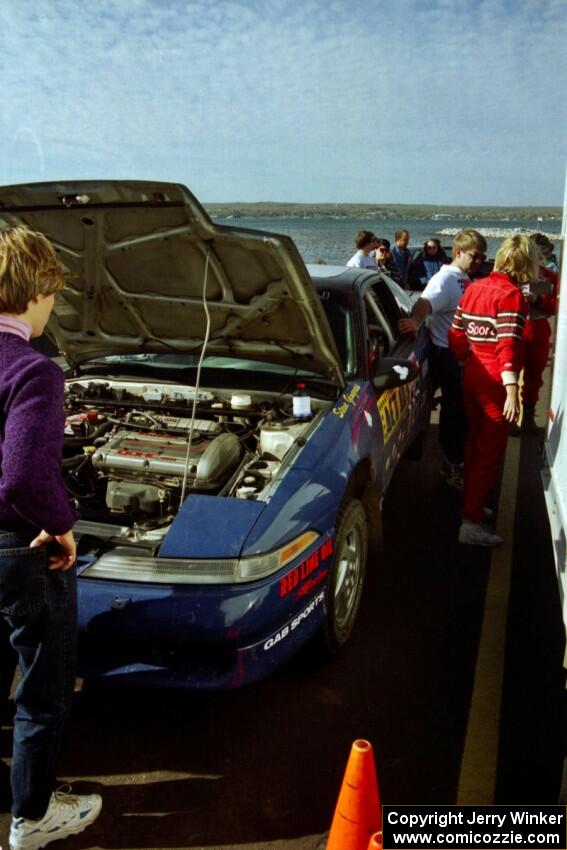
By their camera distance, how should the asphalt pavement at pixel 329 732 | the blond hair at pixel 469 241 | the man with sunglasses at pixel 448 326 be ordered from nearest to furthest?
the asphalt pavement at pixel 329 732
the blond hair at pixel 469 241
the man with sunglasses at pixel 448 326

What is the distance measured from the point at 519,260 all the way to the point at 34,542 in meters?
3.33

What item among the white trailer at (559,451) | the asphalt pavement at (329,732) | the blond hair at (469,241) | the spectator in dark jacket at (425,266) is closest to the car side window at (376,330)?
the blond hair at (469,241)

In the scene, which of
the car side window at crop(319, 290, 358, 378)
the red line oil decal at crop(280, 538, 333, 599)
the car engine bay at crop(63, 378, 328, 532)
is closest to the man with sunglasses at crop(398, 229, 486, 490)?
the car side window at crop(319, 290, 358, 378)

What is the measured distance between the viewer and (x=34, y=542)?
2031 millimetres

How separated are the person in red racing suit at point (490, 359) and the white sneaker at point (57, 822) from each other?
9.42 ft

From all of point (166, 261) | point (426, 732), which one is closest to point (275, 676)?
point (426, 732)

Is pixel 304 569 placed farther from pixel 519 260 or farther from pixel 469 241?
pixel 469 241

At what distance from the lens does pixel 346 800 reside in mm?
2076

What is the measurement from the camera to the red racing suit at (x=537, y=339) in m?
6.39

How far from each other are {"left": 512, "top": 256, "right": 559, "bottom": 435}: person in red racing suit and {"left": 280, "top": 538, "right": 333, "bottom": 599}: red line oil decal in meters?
4.11

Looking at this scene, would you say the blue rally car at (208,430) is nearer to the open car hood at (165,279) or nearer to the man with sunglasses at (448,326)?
the open car hood at (165,279)

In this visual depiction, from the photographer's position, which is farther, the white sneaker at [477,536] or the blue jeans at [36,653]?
the white sneaker at [477,536]

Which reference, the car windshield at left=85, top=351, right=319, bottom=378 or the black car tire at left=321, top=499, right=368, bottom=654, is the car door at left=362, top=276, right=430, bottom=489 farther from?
the black car tire at left=321, top=499, right=368, bottom=654

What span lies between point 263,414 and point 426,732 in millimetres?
1710
